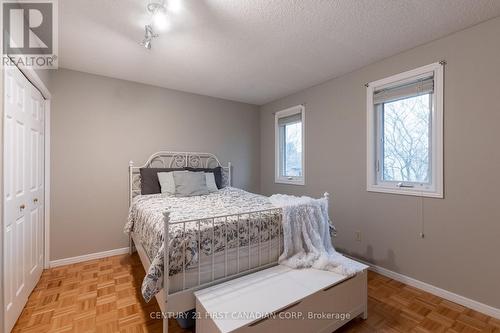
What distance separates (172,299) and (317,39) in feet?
8.05

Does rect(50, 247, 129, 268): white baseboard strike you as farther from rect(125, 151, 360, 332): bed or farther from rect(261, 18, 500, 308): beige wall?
rect(261, 18, 500, 308): beige wall

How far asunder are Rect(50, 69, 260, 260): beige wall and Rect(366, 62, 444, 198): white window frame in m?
2.51

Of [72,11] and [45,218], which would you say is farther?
[45,218]

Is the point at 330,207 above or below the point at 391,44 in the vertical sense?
below

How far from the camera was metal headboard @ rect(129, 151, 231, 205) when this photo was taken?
318 cm

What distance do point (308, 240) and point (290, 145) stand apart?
2.25m

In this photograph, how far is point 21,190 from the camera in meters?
1.89

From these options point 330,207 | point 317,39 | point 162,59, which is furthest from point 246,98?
point 330,207

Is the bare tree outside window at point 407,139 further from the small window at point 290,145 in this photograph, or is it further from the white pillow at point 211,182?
the white pillow at point 211,182

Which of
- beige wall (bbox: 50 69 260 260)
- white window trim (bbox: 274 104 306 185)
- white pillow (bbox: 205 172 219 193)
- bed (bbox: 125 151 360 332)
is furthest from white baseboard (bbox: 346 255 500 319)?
beige wall (bbox: 50 69 260 260)

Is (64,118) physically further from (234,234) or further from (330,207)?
(330,207)

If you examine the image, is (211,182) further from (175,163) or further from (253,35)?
(253,35)

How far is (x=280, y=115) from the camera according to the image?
4.03 meters
